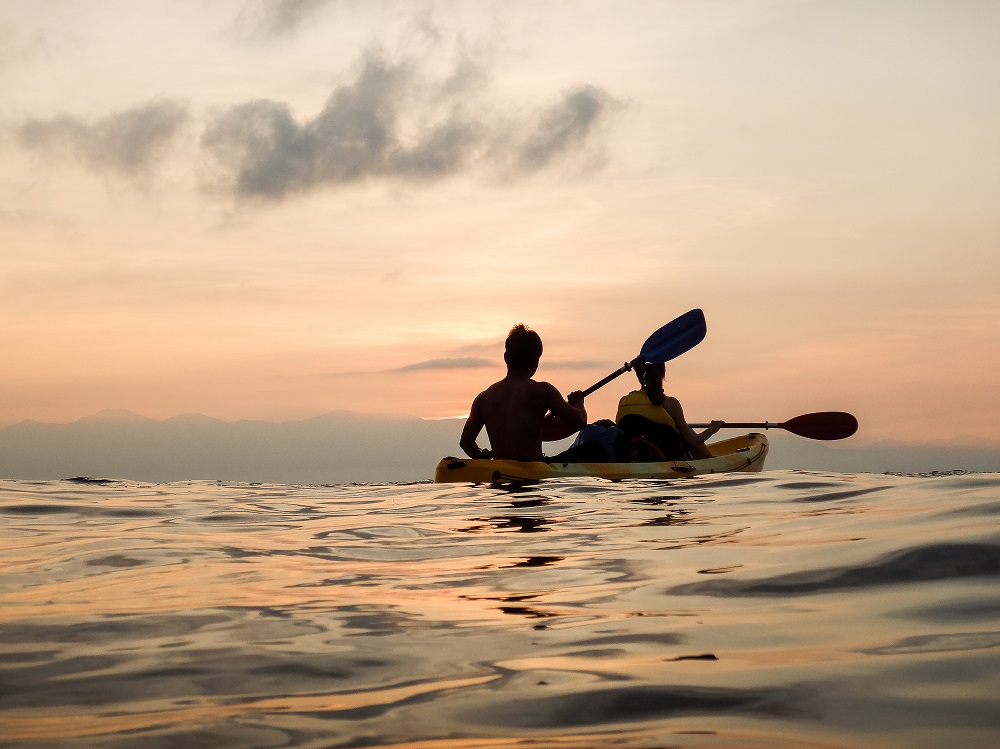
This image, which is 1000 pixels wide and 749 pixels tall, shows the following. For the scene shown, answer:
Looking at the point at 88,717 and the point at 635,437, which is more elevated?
the point at 635,437

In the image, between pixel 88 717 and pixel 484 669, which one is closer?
pixel 88 717

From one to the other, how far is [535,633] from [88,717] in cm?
→ 106

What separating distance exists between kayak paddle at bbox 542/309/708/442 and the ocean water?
6498 mm

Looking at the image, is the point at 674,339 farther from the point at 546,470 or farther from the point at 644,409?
the point at 546,470

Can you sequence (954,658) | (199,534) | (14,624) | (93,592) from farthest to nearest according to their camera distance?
(199,534), (93,592), (14,624), (954,658)

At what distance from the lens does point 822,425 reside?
1243cm

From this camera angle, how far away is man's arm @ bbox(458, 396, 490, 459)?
8.73m

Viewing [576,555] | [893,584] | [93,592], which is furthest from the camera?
[576,555]

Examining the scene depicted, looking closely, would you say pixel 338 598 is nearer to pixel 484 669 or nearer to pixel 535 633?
pixel 535 633

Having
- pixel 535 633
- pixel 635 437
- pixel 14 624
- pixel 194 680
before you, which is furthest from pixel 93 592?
pixel 635 437

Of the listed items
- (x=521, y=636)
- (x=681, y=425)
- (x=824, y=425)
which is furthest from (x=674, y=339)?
(x=521, y=636)

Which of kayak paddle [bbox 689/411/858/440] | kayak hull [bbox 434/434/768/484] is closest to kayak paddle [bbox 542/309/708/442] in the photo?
kayak paddle [bbox 689/411/858/440]

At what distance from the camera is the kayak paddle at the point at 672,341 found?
11.4 meters

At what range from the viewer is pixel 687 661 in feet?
6.67
